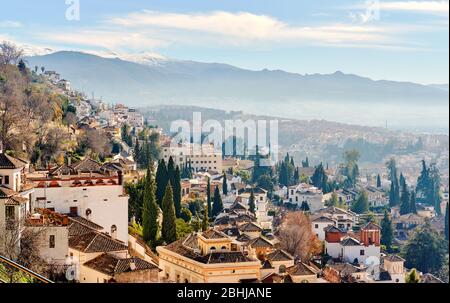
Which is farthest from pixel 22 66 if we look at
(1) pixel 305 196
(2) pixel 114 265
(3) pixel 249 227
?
(2) pixel 114 265

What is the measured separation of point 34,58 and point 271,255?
25.8 feet

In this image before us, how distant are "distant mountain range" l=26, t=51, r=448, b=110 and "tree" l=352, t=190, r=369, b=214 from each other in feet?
11.5

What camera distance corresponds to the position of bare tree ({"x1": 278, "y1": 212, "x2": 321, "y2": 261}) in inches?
519

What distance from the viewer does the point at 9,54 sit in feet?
50.1

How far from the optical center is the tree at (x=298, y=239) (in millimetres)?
13109

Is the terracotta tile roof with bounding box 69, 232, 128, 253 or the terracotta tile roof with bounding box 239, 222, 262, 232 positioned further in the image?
the terracotta tile roof with bounding box 239, 222, 262, 232

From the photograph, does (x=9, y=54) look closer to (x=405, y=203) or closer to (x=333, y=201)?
(x=333, y=201)

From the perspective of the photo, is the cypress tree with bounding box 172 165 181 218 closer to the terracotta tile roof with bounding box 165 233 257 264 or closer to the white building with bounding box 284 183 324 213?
the terracotta tile roof with bounding box 165 233 257 264

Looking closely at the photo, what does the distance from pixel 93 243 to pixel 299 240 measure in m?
6.49

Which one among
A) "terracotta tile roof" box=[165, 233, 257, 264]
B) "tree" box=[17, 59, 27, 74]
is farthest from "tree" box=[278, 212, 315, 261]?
"tree" box=[17, 59, 27, 74]

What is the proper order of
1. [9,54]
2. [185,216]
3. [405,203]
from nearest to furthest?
[185,216] < [9,54] < [405,203]

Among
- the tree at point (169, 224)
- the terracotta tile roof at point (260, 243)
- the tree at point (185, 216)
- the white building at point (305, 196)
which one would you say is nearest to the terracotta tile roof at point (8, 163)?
the tree at point (169, 224)
